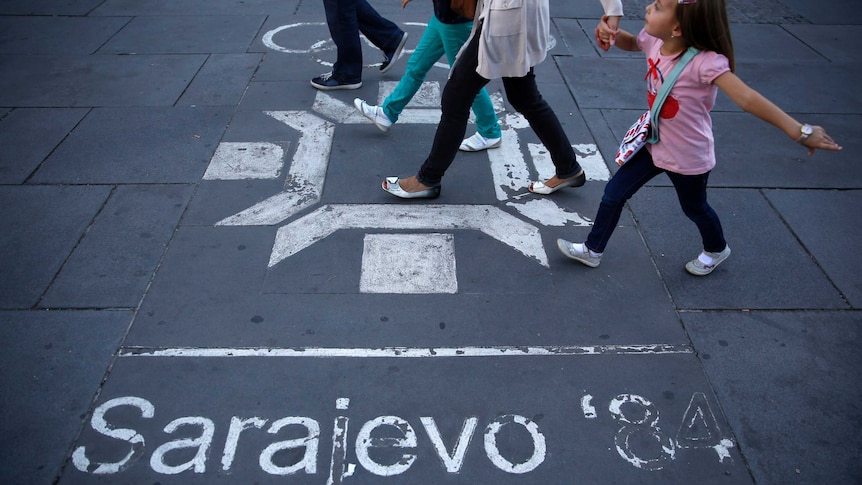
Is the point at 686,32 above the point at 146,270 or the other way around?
above

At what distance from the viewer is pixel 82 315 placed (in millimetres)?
3357

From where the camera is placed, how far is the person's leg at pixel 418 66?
4.46m

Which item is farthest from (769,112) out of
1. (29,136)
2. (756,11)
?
(756,11)

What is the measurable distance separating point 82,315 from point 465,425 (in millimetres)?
2072

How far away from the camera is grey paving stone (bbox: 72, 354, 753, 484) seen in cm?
263

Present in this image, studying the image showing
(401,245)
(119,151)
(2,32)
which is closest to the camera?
(401,245)

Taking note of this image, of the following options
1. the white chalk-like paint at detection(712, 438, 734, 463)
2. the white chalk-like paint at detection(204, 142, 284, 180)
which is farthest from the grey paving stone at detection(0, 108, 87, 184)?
the white chalk-like paint at detection(712, 438, 734, 463)

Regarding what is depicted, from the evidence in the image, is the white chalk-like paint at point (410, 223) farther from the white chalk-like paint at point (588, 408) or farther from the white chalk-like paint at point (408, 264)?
the white chalk-like paint at point (588, 408)

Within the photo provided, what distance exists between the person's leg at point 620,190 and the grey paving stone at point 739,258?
1.55 feet

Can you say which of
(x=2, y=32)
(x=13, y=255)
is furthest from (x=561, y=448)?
(x=2, y=32)

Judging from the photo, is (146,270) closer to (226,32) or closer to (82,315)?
(82,315)

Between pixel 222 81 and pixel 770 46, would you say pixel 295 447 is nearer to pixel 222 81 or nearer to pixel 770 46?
pixel 222 81

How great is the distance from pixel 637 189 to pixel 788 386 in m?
1.19

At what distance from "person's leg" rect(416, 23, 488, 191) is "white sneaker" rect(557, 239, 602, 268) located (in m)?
0.93
